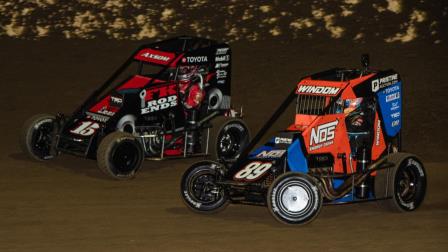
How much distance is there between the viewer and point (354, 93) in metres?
12.7

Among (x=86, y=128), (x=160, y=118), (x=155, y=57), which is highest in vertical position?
(x=155, y=57)

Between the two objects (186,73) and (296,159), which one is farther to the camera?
(186,73)

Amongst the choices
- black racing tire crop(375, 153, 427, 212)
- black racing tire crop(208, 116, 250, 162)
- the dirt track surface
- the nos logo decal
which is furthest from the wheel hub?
the nos logo decal

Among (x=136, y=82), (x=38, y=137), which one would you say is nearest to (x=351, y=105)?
(x=136, y=82)

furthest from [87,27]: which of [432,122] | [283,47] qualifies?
[432,122]

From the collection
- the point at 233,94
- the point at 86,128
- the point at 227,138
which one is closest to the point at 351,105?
the point at 227,138

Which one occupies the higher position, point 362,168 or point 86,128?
point 86,128

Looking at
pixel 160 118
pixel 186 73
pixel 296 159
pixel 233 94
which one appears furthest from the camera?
pixel 233 94

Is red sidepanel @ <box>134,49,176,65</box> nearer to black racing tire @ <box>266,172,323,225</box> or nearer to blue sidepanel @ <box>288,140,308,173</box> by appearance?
blue sidepanel @ <box>288,140,308,173</box>

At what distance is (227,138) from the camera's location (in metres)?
16.3

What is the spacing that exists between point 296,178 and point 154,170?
441cm

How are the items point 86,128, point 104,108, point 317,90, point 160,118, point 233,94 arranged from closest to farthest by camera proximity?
1. point 317,90
2. point 86,128
3. point 104,108
4. point 160,118
5. point 233,94

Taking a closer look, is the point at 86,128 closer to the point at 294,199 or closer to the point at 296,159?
the point at 296,159

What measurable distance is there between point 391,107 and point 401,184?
1007mm
